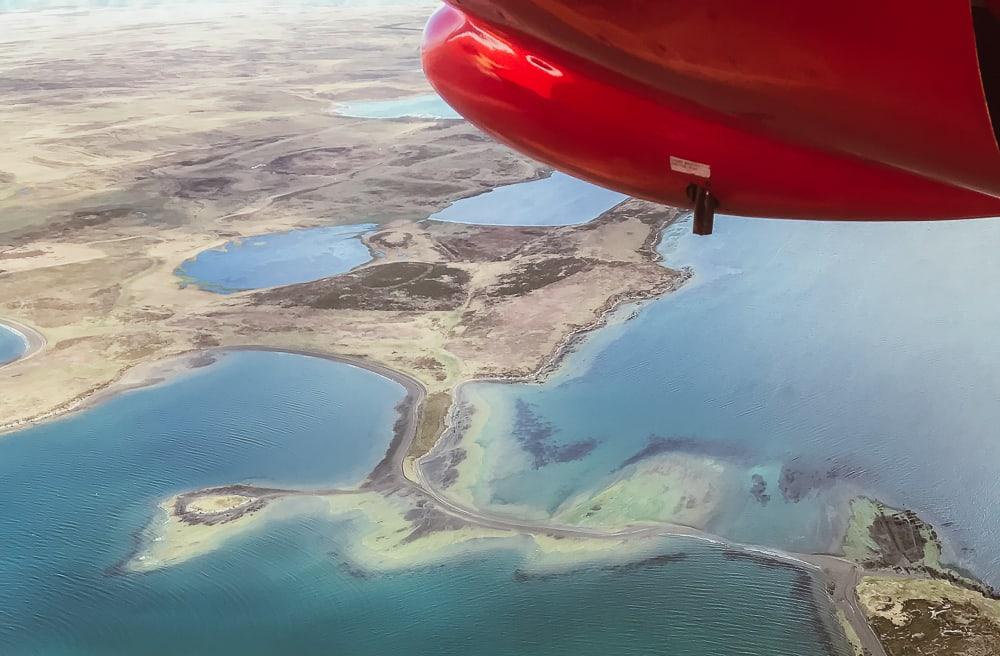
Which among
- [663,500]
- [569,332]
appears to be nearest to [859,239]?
[569,332]

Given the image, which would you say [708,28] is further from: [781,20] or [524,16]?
[524,16]

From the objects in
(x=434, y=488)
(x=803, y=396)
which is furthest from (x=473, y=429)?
(x=803, y=396)

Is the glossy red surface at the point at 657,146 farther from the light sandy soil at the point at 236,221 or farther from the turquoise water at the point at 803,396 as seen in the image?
the light sandy soil at the point at 236,221

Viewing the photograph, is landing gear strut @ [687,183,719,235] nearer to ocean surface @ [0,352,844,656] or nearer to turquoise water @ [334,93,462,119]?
ocean surface @ [0,352,844,656]

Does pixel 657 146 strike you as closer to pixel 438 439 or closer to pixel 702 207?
pixel 702 207

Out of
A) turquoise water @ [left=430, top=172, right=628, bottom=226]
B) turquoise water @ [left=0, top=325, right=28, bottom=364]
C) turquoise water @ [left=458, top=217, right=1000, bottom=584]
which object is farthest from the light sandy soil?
turquoise water @ [left=458, top=217, right=1000, bottom=584]

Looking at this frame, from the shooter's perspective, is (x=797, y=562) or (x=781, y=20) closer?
(x=781, y=20)

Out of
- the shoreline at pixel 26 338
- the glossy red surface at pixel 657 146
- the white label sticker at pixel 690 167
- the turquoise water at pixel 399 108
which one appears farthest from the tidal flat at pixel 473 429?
the turquoise water at pixel 399 108
